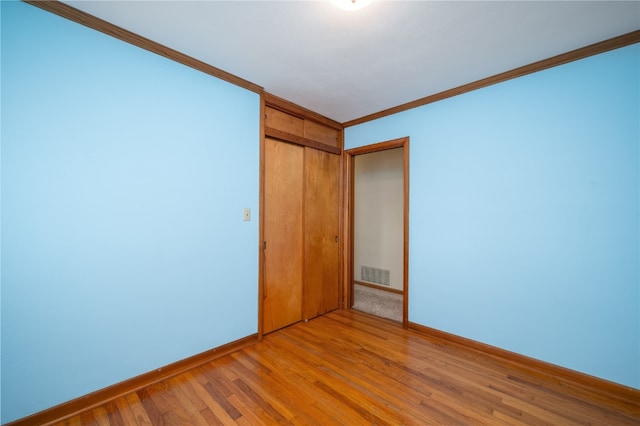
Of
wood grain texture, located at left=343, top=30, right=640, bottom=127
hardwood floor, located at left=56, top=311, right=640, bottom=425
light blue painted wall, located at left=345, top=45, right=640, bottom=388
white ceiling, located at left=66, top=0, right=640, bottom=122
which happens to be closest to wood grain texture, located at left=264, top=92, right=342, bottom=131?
white ceiling, located at left=66, top=0, right=640, bottom=122

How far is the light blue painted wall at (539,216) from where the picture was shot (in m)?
1.87

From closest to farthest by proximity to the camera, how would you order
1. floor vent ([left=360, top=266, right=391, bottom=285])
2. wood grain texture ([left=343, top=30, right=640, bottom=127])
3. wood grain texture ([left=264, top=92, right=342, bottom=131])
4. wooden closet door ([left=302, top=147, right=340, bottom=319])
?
wood grain texture ([left=343, top=30, right=640, bottom=127]) → wood grain texture ([left=264, top=92, right=342, bottom=131]) → wooden closet door ([left=302, top=147, right=340, bottom=319]) → floor vent ([left=360, top=266, right=391, bottom=285])

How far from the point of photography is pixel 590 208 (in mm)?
1970

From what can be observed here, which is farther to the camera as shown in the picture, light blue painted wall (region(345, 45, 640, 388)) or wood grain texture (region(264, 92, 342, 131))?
wood grain texture (region(264, 92, 342, 131))

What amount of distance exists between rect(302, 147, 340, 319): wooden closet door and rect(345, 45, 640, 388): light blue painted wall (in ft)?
3.46

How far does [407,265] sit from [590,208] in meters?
1.58

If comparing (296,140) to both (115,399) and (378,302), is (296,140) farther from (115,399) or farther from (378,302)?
(115,399)

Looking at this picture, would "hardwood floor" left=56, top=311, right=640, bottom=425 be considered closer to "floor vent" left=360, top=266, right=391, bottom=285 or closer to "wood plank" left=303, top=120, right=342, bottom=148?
"floor vent" left=360, top=266, right=391, bottom=285

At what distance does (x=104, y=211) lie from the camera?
1.75 metres

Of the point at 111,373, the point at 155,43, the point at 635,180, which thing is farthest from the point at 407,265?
the point at 155,43

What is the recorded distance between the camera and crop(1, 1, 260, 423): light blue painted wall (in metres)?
1.49

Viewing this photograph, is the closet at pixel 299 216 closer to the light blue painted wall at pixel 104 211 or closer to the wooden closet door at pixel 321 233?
the wooden closet door at pixel 321 233

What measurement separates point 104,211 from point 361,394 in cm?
217

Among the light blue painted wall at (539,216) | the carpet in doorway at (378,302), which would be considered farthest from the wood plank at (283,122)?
the carpet in doorway at (378,302)
